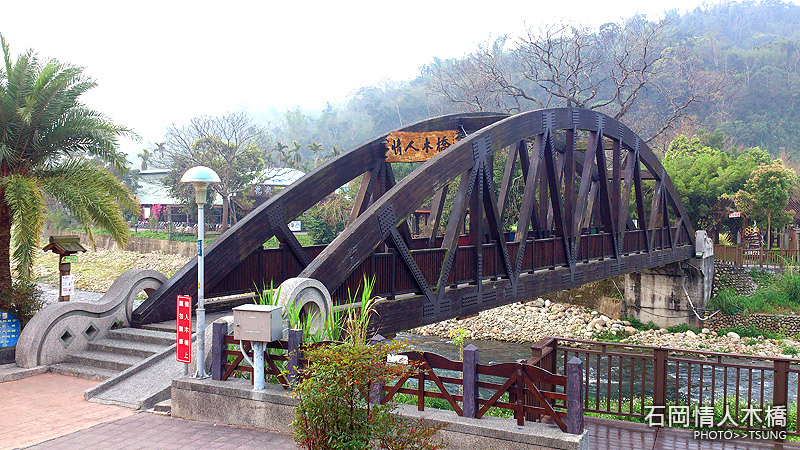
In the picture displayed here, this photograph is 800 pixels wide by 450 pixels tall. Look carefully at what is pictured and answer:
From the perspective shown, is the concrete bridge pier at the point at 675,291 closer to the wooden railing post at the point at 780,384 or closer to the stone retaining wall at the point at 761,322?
the stone retaining wall at the point at 761,322

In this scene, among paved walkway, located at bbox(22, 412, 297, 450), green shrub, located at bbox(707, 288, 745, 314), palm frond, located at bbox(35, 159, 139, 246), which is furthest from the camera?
green shrub, located at bbox(707, 288, 745, 314)

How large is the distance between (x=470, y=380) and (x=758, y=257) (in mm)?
29873

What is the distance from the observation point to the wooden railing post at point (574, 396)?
5617mm

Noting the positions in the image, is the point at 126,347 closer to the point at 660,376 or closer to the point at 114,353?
the point at 114,353

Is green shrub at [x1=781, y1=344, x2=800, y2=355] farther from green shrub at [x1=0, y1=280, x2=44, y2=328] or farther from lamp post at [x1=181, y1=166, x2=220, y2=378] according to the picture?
green shrub at [x1=0, y1=280, x2=44, y2=328]

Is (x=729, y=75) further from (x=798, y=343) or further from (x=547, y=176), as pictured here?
(x=547, y=176)

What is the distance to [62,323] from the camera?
983 centimetres

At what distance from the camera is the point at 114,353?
386 inches

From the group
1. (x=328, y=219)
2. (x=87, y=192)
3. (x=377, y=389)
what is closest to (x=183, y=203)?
(x=328, y=219)

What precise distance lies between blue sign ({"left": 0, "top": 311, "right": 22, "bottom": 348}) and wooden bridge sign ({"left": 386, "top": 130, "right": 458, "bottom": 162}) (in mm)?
7417

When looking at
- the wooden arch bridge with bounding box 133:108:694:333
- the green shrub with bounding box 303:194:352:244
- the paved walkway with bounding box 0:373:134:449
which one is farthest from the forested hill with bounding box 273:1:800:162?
the paved walkway with bounding box 0:373:134:449

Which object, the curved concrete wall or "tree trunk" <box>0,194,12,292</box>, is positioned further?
"tree trunk" <box>0,194,12,292</box>

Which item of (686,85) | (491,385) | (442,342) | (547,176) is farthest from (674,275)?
(686,85)

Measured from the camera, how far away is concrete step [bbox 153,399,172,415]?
7677 millimetres
